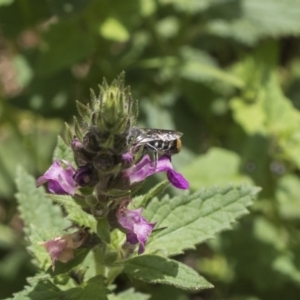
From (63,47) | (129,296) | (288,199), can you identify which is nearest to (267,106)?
(288,199)

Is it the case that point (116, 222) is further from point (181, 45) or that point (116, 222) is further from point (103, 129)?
point (181, 45)

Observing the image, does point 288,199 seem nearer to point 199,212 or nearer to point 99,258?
point 199,212

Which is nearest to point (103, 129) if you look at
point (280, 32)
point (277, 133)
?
point (277, 133)

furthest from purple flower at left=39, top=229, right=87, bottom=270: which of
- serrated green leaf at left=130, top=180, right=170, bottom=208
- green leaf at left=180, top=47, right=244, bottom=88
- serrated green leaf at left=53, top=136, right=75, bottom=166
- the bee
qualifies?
green leaf at left=180, top=47, right=244, bottom=88

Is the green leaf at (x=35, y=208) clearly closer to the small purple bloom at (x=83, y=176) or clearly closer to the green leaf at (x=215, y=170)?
the small purple bloom at (x=83, y=176)

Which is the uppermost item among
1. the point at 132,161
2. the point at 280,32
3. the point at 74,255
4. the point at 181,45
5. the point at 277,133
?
the point at 181,45

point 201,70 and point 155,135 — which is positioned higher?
point 201,70

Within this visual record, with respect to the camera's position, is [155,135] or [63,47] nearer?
[155,135]
